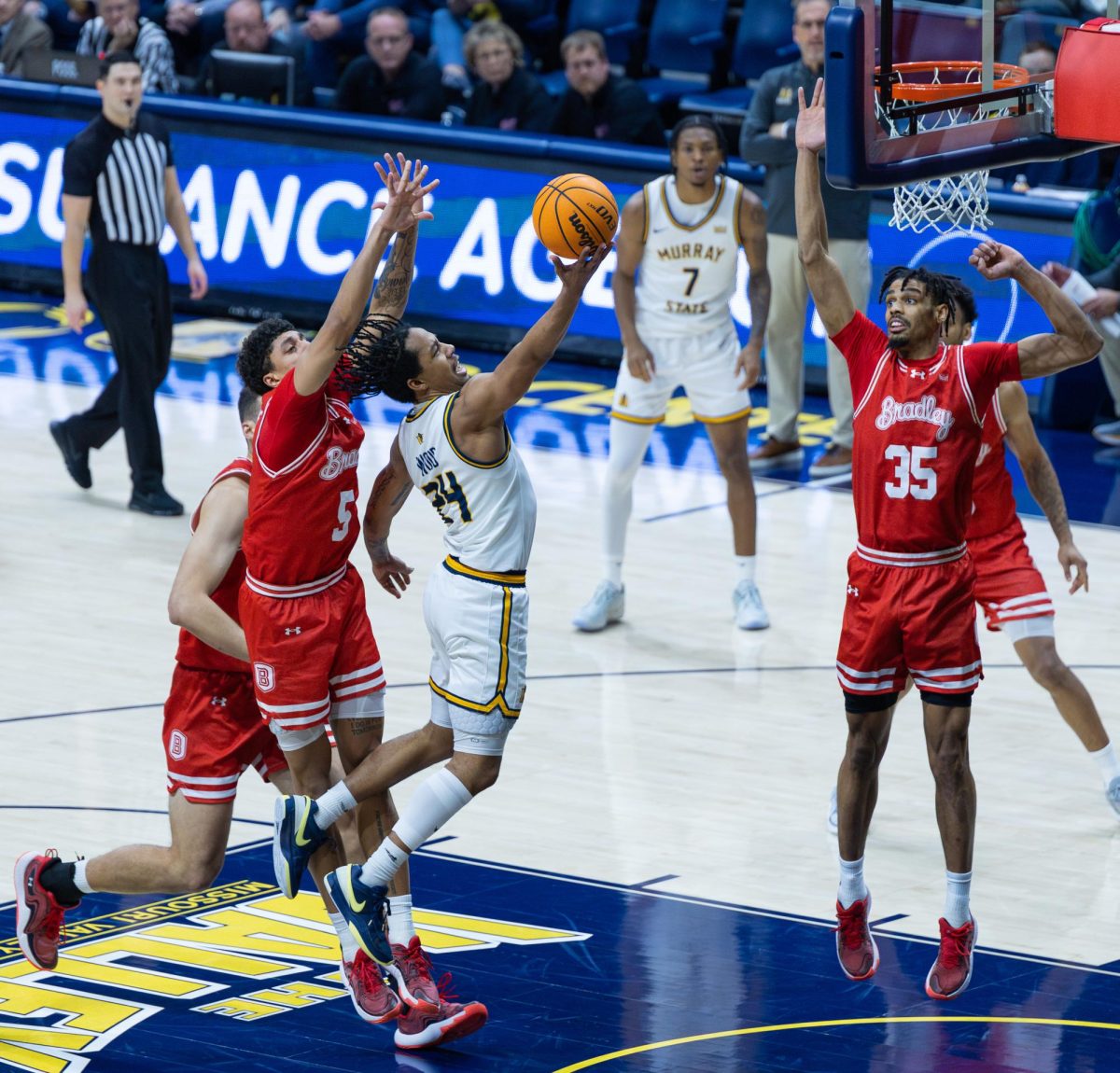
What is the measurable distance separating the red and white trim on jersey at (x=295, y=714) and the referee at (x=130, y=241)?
6.25 metres

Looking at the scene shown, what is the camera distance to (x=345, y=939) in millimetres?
5973

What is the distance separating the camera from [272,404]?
589cm

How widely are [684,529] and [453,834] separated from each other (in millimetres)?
4687

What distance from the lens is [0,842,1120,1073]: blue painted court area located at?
592 cm

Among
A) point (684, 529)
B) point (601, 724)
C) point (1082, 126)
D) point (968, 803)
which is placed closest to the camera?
point (968, 803)

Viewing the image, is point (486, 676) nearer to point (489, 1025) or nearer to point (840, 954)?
point (489, 1025)

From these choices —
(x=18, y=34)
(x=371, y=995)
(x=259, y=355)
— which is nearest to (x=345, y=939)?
(x=371, y=995)

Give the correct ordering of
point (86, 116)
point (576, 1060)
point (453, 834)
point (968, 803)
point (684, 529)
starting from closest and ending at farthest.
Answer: point (576, 1060) → point (968, 803) → point (453, 834) → point (684, 529) → point (86, 116)

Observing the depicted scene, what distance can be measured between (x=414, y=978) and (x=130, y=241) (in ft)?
22.3

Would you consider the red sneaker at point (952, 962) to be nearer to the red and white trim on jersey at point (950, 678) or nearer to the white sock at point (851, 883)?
the white sock at point (851, 883)

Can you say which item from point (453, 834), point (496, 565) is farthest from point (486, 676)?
point (453, 834)

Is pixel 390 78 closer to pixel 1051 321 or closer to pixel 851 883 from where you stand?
pixel 1051 321

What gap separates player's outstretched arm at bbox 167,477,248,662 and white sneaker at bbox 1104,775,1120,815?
11.6ft

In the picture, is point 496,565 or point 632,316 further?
point 632,316
